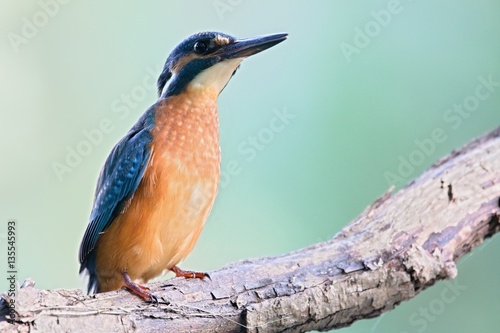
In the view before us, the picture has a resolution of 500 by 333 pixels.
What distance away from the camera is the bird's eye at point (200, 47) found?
2367mm

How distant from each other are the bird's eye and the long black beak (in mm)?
60

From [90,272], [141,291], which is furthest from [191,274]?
[90,272]

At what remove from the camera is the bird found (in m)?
2.21

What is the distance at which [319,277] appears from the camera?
2172 mm

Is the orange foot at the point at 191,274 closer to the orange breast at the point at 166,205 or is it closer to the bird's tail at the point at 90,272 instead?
the orange breast at the point at 166,205

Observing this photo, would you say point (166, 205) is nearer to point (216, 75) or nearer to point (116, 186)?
point (116, 186)

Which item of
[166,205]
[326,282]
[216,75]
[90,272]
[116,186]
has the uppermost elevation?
[216,75]

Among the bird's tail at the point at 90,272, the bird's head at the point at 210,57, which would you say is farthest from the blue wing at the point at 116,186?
the bird's head at the point at 210,57

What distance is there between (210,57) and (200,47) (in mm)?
54

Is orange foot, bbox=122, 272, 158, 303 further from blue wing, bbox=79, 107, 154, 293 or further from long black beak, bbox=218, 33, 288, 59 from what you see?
long black beak, bbox=218, 33, 288, 59

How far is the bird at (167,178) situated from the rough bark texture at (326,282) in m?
0.14

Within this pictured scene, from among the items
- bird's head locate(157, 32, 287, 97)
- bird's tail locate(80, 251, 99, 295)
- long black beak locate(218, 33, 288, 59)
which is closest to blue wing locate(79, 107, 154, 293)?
bird's tail locate(80, 251, 99, 295)

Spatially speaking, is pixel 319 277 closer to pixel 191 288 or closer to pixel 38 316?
pixel 191 288

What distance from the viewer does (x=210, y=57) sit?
7.73 feet
